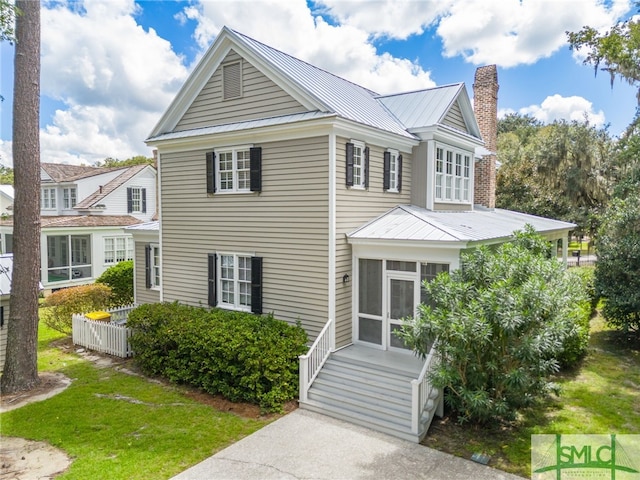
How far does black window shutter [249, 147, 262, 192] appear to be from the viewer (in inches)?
453

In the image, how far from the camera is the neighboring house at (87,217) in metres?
23.8

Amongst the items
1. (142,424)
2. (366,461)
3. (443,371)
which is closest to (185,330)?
(142,424)

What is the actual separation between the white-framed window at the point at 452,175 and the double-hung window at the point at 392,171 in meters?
1.46

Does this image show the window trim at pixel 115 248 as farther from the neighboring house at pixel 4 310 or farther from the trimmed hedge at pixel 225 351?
the trimmed hedge at pixel 225 351

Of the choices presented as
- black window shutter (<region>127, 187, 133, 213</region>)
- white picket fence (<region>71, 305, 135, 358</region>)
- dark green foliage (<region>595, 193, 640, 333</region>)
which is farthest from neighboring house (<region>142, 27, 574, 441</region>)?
black window shutter (<region>127, 187, 133, 213</region>)

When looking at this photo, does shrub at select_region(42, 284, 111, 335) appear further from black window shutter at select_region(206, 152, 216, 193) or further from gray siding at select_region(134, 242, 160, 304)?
black window shutter at select_region(206, 152, 216, 193)

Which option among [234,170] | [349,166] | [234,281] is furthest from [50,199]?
[349,166]

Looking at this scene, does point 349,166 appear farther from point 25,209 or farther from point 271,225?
point 25,209

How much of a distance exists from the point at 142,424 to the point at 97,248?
62.1ft

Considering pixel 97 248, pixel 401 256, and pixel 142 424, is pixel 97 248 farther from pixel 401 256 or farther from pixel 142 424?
pixel 401 256

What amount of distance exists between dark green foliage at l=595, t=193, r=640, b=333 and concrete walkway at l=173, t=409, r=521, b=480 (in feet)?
30.0

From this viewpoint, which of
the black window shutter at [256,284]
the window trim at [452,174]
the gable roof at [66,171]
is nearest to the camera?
the black window shutter at [256,284]

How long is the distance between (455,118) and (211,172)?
8.42 m

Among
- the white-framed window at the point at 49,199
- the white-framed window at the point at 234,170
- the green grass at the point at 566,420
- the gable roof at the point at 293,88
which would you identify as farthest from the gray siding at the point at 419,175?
the white-framed window at the point at 49,199
